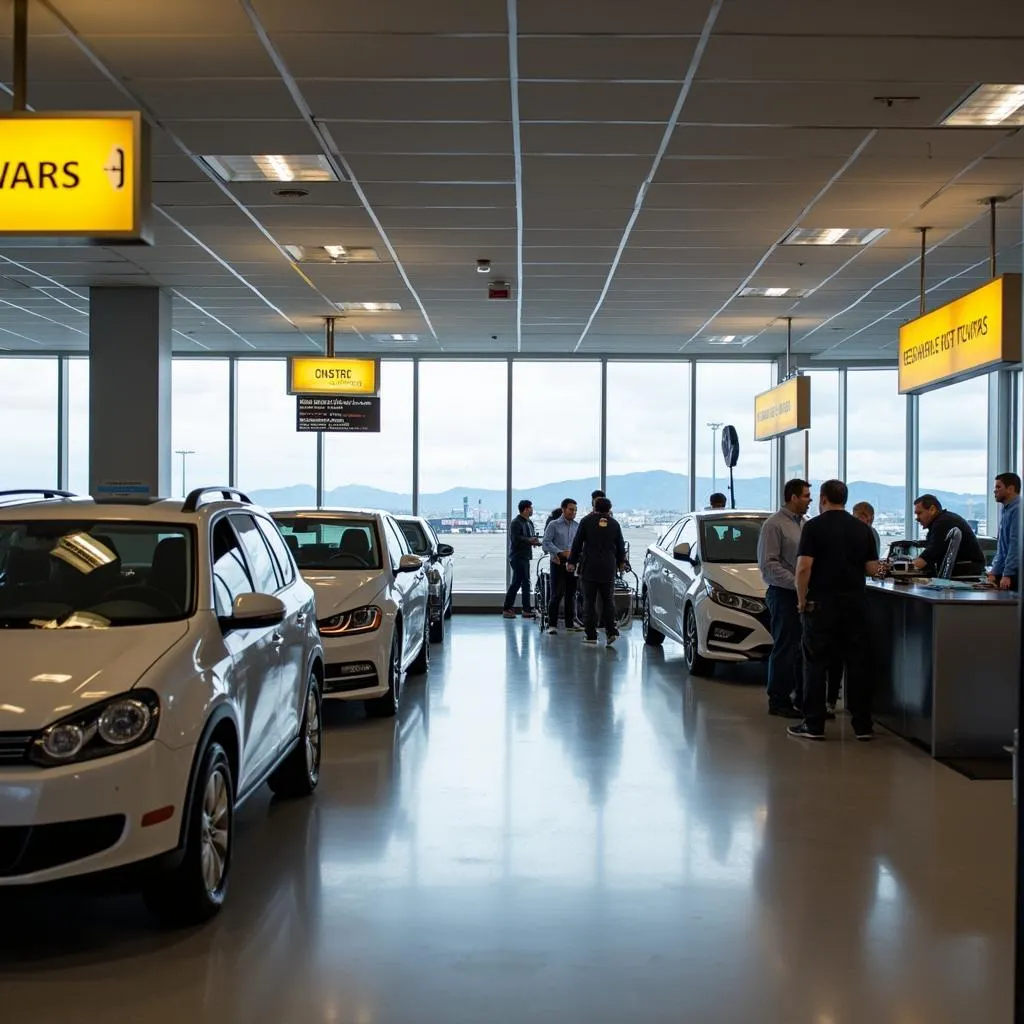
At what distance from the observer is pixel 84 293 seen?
1231 centimetres

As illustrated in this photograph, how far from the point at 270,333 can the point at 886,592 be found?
1007 cm

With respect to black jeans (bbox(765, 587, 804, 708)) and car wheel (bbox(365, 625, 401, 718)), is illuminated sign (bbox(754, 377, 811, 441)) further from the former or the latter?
car wheel (bbox(365, 625, 401, 718))

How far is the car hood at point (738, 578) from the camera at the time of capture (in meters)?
9.88

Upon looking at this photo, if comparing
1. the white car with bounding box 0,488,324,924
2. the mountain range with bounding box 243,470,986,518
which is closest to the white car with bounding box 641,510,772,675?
the white car with bounding box 0,488,324,924

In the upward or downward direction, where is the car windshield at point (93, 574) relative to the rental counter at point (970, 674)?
upward

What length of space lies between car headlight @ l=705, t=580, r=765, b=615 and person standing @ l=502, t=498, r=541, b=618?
5772 millimetres

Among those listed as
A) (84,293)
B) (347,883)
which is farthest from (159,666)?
(84,293)

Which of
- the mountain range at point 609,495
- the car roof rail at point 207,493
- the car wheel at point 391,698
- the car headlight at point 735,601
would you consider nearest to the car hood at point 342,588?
the car wheel at point 391,698

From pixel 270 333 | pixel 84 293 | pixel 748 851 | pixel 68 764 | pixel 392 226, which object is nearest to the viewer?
pixel 68 764

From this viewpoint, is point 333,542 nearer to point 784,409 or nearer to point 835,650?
point 835,650

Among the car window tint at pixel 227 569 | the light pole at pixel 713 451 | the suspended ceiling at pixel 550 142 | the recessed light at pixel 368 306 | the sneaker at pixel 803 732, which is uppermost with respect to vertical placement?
the recessed light at pixel 368 306

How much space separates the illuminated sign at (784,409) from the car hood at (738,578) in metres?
3.49

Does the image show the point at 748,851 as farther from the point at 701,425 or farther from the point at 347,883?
the point at 701,425

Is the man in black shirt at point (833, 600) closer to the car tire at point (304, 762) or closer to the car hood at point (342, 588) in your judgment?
the car hood at point (342, 588)
